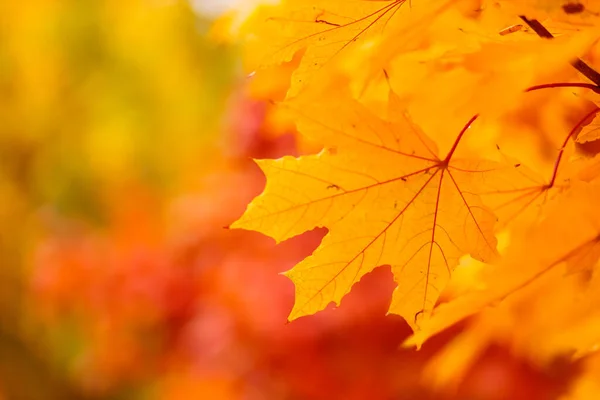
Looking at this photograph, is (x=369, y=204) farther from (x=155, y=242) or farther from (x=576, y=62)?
(x=155, y=242)

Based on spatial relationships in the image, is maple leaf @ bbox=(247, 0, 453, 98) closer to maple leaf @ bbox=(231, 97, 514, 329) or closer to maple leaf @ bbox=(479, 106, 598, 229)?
maple leaf @ bbox=(231, 97, 514, 329)

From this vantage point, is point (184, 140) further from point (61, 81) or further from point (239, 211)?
point (239, 211)

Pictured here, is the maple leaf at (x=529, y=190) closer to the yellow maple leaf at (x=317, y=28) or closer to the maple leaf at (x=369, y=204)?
the maple leaf at (x=369, y=204)

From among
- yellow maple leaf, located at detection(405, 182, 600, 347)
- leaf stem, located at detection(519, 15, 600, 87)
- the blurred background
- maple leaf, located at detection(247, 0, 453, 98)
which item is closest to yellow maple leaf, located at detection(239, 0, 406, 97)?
maple leaf, located at detection(247, 0, 453, 98)

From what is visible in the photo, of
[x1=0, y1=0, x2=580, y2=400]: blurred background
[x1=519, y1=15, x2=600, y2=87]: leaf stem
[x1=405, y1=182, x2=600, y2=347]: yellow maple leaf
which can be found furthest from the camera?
[x1=0, y1=0, x2=580, y2=400]: blurred background

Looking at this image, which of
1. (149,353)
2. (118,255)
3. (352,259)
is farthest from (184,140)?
(352,259)
